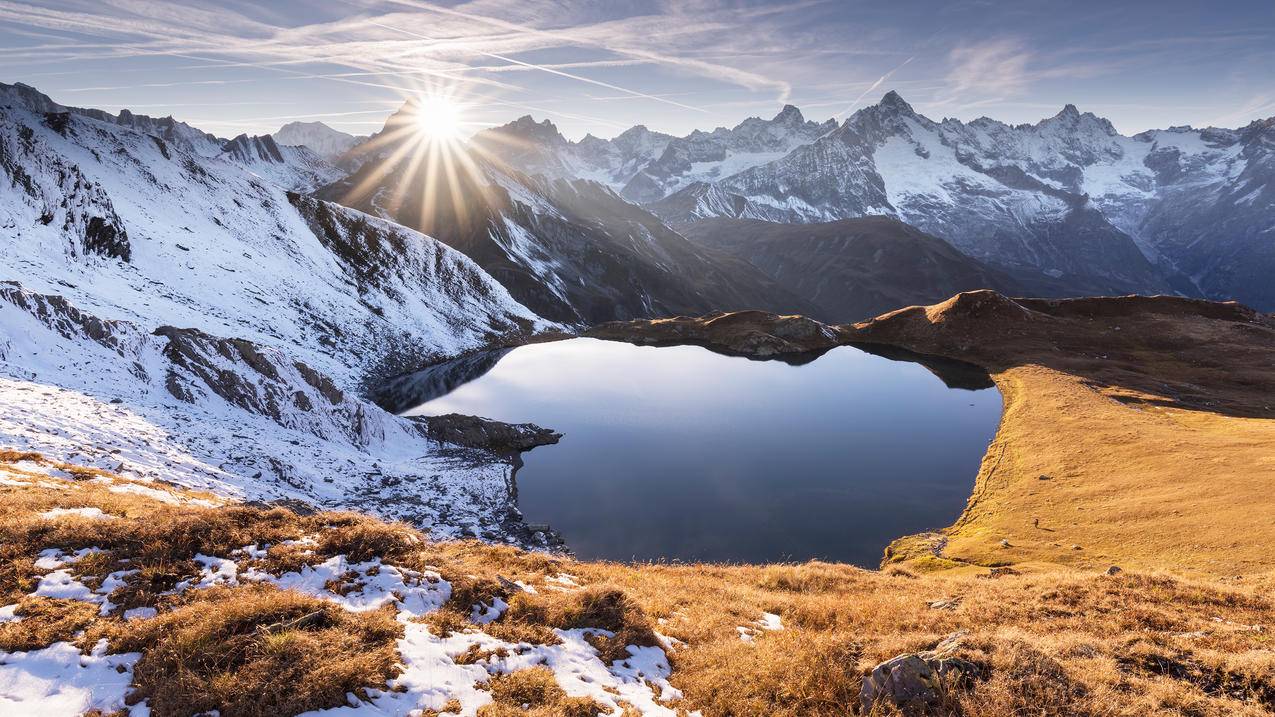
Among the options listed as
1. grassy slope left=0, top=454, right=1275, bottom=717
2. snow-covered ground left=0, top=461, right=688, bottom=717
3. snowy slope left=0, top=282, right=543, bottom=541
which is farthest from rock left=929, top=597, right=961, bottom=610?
snowy slope left=0, top=282, right=543, bottom=541

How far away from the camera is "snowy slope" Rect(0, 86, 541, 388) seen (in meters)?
58.0

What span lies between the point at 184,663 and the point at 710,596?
542 inches

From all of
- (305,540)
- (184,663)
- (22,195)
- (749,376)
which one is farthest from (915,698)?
(22,195)

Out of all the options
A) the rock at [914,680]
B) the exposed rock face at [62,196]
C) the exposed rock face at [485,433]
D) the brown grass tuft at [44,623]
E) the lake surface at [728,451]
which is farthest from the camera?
the exposed rock face at [62,196]

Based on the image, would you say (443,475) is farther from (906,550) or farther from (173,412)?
(906,550)

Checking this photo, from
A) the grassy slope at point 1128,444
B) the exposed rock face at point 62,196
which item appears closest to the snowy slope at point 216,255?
the exposed rock face at point 62,196

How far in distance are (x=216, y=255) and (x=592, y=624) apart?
300 feet

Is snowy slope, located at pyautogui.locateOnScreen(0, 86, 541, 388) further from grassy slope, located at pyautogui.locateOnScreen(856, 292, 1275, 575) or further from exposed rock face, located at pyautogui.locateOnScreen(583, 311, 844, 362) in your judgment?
grassy slope, located at pyautogui.locateOnScreen(856, 292, 1275, 575)

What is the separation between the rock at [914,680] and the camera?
962cm

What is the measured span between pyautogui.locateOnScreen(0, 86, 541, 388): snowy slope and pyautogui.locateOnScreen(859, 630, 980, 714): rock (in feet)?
209

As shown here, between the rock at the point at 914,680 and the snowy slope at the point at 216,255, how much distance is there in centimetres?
6378

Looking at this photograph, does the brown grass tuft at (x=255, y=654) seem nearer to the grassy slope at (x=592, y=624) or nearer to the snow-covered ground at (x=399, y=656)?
the grassy slope at (x=592, y=624)

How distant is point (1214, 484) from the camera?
3744cm

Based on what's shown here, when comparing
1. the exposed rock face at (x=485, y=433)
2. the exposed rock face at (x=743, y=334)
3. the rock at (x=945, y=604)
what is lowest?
the exposed rock face at (x=485, y=433)
